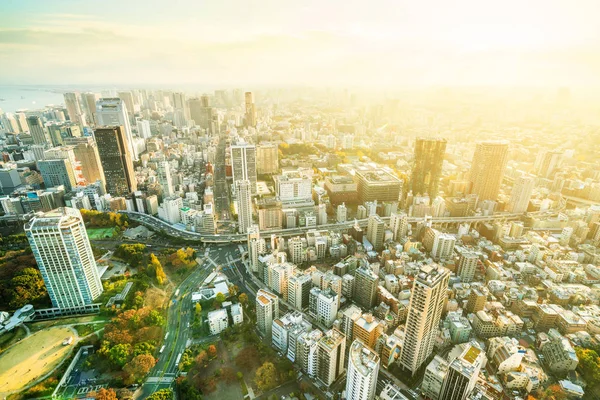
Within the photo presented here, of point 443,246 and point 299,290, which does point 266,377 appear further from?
point 443,246

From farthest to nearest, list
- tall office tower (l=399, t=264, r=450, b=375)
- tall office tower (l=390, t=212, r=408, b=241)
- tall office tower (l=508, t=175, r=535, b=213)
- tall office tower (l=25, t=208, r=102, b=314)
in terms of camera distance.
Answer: tall office tower (l=508, t=175, r=535, b=213), tall office tower (l=390, t=212, r=408, b=241), tall office tower (l=25, t=208, r=102, b=314), tall office tower (l=399, t=264, r=450, b=375)

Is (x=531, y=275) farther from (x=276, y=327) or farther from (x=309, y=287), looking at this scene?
(x=276, y=327)

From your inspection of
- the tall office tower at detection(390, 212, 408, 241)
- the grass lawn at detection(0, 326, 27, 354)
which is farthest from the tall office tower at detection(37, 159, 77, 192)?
the tall office tower at detection(390, 212, 408, 241)

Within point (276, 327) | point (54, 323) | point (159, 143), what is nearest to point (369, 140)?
point (159, 143)

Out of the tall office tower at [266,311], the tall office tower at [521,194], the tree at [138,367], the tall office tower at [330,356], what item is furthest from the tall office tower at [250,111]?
the tall office tower at [330,356]

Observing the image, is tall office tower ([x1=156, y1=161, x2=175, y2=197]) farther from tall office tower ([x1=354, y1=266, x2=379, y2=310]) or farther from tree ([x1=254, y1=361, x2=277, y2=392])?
tree ([x1=254, y1=361, x2=277, y2=392])
